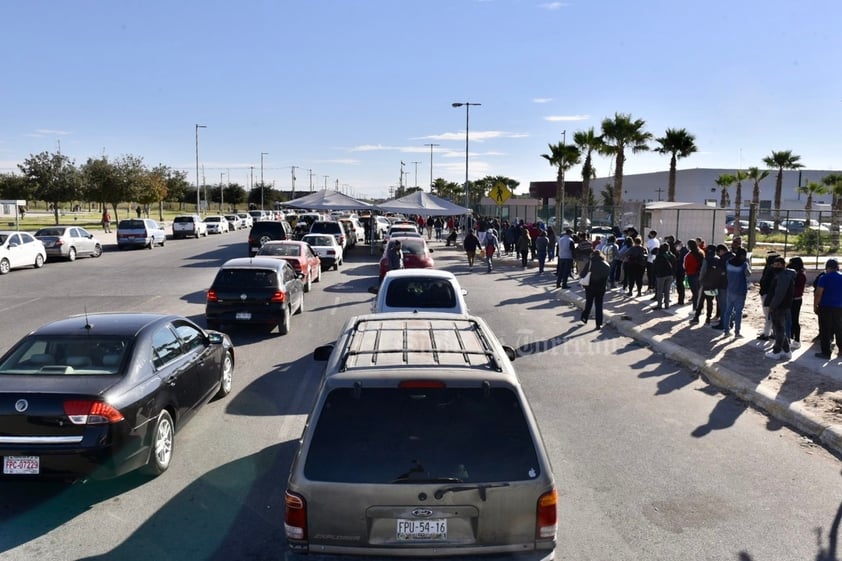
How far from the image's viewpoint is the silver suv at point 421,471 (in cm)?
373

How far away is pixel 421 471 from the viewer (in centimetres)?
376

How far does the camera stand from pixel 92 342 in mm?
6648

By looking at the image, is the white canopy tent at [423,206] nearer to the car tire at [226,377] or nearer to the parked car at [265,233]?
the parked car at [265,233]

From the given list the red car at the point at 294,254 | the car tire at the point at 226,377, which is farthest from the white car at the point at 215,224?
the car tire at the point at 226,377

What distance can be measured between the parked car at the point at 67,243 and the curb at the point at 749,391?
24404mm

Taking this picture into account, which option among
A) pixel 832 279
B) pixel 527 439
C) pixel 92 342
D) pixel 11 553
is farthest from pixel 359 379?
pixel 832 279

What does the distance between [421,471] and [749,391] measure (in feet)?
24.7

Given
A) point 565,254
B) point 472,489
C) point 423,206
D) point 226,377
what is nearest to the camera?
point 472,489

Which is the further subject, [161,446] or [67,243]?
[67,243]

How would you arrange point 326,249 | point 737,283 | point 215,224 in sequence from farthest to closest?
point 215,224
point 326,249
point 737,283

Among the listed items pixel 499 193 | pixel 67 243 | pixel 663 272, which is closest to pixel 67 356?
pixel 663 272

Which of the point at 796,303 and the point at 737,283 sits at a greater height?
the point at 737,283

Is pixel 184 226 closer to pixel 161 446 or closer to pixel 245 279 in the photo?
pixel 245 279

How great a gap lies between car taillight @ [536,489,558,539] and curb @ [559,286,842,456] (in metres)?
5.36
